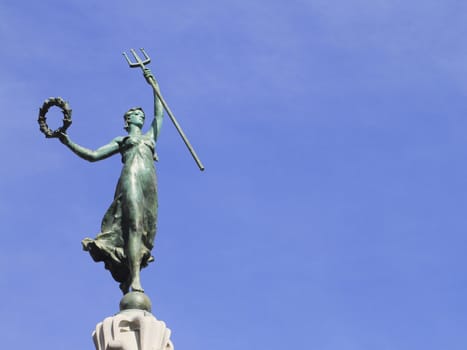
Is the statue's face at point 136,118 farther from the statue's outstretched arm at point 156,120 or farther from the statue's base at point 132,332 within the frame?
the statue's base at point 132,332

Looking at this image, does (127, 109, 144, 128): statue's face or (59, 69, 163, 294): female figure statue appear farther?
(127, 109, 144, 128): statue's face

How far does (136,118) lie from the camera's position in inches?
872

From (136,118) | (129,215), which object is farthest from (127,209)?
(136,118)

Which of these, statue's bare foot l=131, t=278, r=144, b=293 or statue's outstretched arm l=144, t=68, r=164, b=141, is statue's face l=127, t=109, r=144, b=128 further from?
statue's bare foot l=131, t=278, r=144, b=293

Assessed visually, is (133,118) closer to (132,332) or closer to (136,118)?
(136,118)

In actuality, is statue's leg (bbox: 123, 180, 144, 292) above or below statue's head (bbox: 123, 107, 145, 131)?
below

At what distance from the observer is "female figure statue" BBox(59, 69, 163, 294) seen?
68.1ft

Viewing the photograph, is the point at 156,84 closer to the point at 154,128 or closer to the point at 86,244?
the point at 154,128

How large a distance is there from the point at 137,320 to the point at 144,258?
1455 millimetres

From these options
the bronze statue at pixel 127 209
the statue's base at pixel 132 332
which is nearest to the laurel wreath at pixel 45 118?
the bronze statue at pixel 127 209

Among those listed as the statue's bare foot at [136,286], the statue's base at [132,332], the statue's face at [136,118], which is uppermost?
the statue's face at [136,118]

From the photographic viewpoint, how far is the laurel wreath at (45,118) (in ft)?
70.0

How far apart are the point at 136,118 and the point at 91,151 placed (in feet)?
3.52

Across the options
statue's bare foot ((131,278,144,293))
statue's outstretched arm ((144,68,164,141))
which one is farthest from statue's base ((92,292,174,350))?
statue's outstretched arm ((144,68,164,141))
